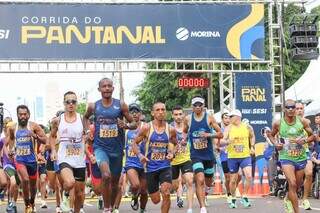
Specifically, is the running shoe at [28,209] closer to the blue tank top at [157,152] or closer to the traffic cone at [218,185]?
the blue tank top at [157,152]

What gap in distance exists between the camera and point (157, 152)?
11.2 m

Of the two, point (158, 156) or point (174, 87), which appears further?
point (174, 87)

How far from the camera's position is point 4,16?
945 inches

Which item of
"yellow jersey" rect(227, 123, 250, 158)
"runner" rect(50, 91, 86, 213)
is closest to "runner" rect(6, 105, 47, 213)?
"runner" rect(50, 91, 86, 213)

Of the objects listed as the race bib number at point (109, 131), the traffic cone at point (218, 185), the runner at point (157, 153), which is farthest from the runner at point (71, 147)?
the traffic cone at point (218, 185)

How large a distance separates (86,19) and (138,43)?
192 cm

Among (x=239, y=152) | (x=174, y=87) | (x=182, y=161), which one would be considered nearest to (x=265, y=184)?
(x=239, y=152)

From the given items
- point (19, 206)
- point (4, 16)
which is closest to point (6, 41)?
point (4, 16)

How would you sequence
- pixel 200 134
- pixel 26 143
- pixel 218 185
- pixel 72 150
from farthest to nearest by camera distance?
pixel 218 185 → pixel 26 143 → pixel 200 134 → pixel 72 150

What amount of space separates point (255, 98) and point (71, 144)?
14570 mm

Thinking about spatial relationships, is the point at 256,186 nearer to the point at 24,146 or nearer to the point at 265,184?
the point at 265,184

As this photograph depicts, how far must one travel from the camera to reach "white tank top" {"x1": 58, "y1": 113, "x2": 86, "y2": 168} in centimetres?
1173

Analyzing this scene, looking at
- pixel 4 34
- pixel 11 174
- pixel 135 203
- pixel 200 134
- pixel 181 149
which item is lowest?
pixel 135 203

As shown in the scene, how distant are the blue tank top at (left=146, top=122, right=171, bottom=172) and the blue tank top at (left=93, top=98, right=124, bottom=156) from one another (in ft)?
1.59
